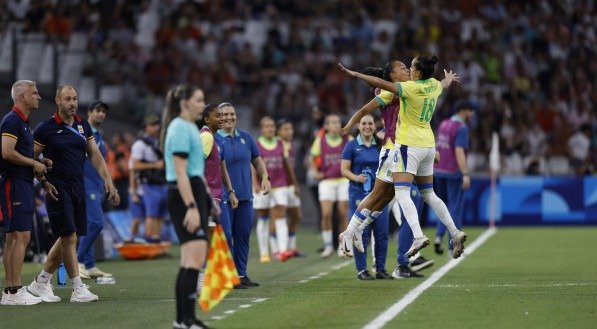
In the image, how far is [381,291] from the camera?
576 inches

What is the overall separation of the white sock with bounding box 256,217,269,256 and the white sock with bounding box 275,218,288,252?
20 cm

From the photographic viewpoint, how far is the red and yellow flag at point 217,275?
11.1 metres

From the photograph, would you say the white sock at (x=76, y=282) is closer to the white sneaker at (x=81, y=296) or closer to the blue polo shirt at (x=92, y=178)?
the white sneaker at (x=81, y=296)

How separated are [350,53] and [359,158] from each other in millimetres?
16934

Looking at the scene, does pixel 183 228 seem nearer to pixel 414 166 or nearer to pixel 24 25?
pixel 414 166

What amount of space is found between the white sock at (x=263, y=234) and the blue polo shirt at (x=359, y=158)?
443 centimetres

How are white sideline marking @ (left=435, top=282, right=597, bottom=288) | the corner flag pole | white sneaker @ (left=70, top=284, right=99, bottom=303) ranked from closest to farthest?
white sneaker @ (left=70, top=284, right=99, bottom=303)
white sideline marking @ (left=435, top=282, right=597, bottom=288)
the corner flag pole

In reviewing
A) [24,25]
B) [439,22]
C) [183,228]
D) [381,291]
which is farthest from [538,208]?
[183,228]

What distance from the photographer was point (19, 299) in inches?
551

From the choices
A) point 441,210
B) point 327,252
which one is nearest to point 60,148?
point 441,210

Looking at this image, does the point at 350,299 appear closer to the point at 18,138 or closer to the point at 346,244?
the point at 346,244

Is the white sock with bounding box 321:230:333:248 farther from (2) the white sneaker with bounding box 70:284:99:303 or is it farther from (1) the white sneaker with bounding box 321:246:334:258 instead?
(2) the white sneaker with bounding box 70:284:99:303

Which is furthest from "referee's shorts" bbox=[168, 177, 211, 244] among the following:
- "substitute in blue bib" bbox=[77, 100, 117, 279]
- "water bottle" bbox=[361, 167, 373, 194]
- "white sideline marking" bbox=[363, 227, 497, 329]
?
"substitute in blue bib" bbox=[77, 100, 117, 279]

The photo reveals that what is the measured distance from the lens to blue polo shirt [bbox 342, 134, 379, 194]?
17.2 meters
